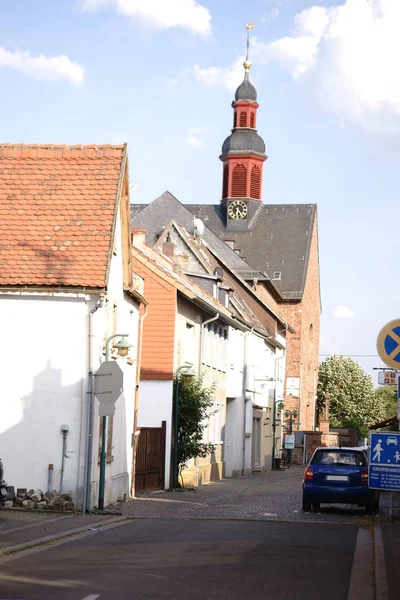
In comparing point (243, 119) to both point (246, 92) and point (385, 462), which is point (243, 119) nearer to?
point (246, 92)

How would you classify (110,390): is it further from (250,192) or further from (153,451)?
(250,192)

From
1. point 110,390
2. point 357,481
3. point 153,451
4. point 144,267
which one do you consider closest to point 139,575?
point 110,390

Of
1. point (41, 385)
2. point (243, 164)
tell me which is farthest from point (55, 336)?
point (243, 164)

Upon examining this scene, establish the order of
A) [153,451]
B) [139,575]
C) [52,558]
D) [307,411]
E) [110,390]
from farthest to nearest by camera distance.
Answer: [307,411], [153,451], [110,390], [52,558], [139,575]

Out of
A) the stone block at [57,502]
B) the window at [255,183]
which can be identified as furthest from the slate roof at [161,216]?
the stone block at [57,502]

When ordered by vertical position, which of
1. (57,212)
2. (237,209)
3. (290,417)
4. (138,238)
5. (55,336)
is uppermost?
(237,209)

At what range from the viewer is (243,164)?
275 ft

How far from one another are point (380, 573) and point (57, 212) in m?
12.2

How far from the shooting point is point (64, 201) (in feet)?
71.7

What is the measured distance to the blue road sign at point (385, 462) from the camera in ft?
58.8

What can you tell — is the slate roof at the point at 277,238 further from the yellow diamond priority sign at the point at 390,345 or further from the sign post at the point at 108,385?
the yellow diamond priority sign at the point at 390,345

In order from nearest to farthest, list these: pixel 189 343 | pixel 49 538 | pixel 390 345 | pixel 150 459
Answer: pixel 390 345 → pixel 49 538 → pixel 150 459 → pixel 189 343

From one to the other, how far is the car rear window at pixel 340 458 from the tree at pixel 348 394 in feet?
227

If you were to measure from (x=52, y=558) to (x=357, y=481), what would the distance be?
10.9 meters
